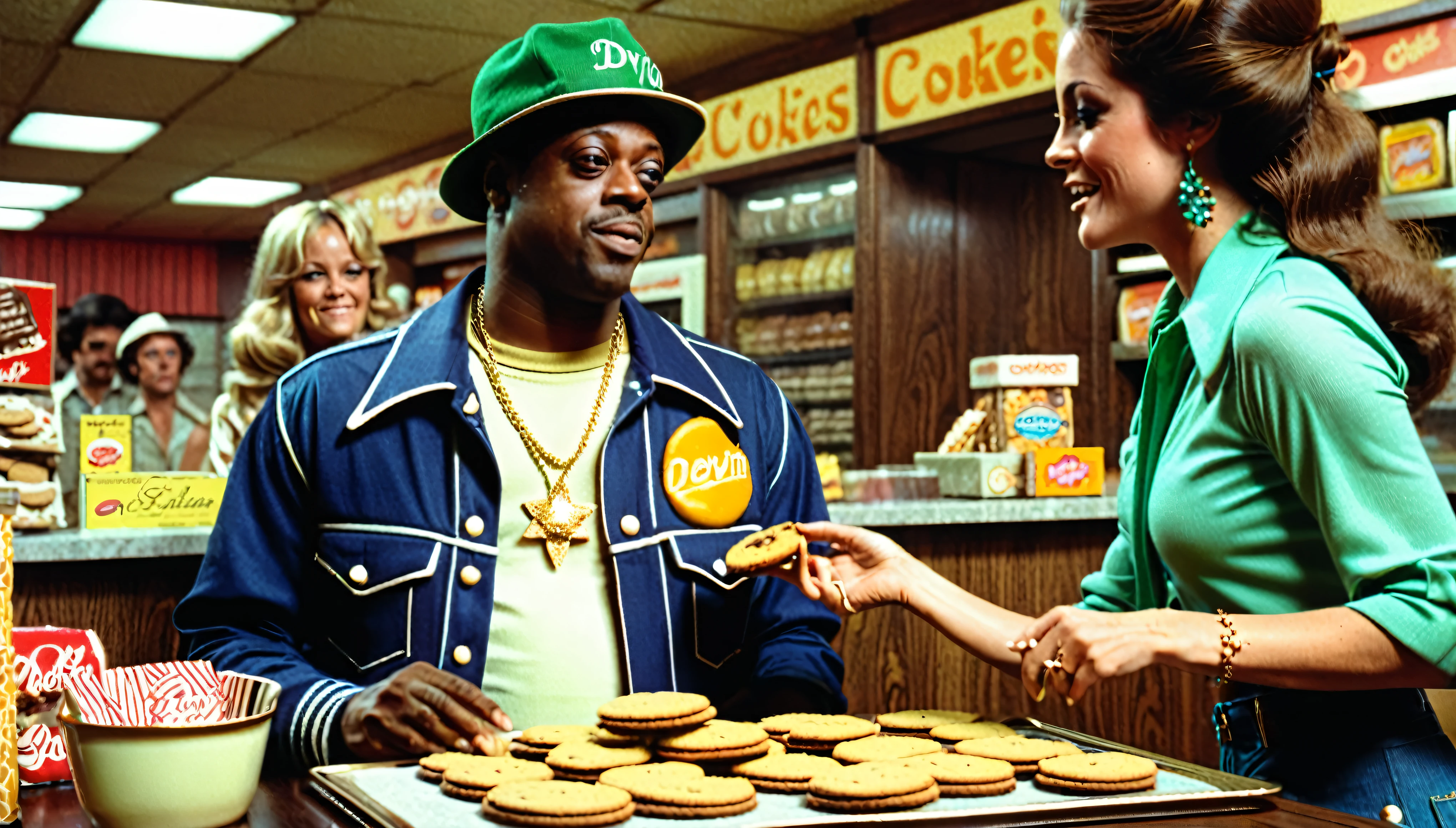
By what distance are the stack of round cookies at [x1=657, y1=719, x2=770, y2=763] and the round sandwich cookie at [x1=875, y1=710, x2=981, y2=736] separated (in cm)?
18

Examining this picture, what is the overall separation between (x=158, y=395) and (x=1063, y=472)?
3981 millimetres

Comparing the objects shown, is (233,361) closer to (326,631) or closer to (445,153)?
(326,631)

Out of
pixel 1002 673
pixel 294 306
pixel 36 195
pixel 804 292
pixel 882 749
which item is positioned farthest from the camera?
pixel 36 195

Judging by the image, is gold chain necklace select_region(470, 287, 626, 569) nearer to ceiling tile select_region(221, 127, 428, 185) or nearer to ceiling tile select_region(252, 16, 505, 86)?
ceiling tile select_region(252, 16, 505, 86)

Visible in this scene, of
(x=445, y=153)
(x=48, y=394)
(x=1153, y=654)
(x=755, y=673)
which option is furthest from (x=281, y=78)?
(x=1153, y=654)

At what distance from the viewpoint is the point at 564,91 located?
1693 mm

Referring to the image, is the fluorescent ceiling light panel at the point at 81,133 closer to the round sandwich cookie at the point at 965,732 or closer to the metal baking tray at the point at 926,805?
the metal baking tray at the point at 926,805

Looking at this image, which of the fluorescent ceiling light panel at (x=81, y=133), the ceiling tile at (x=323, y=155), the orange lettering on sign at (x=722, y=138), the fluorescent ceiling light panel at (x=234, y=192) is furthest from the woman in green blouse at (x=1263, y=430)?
the fluorescent ceiling light panel at (x=234, y=192)

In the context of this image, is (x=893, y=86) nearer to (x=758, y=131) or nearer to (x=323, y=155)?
Answer: (x=758, y=131)

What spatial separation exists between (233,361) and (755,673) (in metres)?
2.77

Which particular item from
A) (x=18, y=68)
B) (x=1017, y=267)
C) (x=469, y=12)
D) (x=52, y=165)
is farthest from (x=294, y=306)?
(x=52, y=165)

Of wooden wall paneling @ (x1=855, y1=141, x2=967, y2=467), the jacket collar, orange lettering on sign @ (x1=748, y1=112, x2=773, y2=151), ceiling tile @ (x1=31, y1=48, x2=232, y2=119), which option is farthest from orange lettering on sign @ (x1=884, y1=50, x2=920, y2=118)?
the jacket collar

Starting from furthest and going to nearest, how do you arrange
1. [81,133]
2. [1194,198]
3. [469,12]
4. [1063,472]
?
[81,133]
[469,12]
[1063,472]
[1194,198]

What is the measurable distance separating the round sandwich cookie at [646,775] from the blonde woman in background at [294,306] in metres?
2.86
